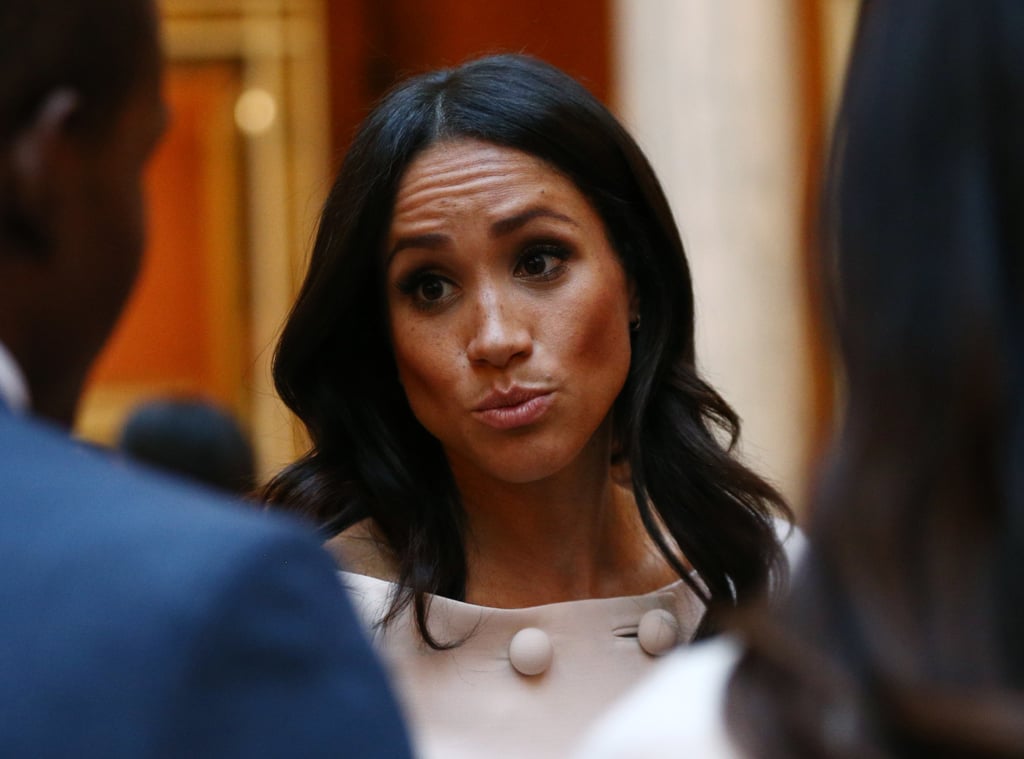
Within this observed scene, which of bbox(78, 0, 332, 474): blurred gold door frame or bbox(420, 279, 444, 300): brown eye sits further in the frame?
bbox(78, 0, 332, 474): blurred gold door frame

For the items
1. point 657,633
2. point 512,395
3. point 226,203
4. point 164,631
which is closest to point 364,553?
point 512,395

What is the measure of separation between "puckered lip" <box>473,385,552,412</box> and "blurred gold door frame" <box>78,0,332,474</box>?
586 cm

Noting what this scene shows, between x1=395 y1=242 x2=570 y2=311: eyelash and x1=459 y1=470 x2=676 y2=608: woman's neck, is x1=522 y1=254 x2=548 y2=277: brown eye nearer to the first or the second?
x1=395 y1=242 x2=570 y2=311: eyelash

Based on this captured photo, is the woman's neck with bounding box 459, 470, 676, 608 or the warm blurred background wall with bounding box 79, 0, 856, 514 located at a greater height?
the woman's neck with bounding box 459, 470, 676, 608

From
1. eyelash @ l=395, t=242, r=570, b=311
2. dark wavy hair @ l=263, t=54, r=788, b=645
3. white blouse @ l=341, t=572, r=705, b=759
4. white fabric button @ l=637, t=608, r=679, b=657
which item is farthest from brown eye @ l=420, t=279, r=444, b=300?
white fabric button @ l=637, t=608, r=679, b=657

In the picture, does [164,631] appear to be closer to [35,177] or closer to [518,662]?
[35,177]

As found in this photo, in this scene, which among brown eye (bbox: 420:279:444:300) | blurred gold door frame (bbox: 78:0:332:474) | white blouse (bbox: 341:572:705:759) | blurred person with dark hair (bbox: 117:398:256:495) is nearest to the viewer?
white blouse (bbox: 341:572:705:759)

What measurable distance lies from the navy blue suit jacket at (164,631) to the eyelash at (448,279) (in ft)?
5.29

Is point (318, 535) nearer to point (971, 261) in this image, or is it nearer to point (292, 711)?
point (292, 711)

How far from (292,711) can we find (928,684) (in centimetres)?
48

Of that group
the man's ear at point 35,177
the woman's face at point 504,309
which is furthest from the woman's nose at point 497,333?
the man's ear at point 35,177

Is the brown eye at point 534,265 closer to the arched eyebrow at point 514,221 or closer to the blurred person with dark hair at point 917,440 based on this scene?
the arched eyebrow at point 514,221

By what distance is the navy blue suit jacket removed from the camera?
129 cm

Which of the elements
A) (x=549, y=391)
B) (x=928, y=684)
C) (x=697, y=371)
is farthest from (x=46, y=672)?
(x=697, y=371)
